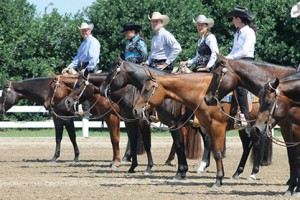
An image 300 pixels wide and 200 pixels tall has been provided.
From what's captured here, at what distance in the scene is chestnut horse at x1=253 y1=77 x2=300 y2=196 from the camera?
1301 centimetres

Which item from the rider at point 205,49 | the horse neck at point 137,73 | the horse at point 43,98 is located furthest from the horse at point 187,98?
Result: the horse at point 43,98

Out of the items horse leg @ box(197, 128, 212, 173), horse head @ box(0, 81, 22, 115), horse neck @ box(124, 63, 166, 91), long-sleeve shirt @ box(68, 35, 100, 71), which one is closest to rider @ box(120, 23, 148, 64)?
long-sleeve shirt @ box(68, 35, 100, 71)

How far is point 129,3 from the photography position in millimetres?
34375

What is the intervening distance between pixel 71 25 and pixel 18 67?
2675 millimetres

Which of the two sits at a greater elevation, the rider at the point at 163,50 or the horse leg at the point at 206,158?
the rider at the point at 163,50

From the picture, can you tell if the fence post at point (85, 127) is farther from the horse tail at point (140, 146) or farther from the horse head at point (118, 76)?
the horse head at point (118, 76)

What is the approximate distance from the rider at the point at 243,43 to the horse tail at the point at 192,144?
328 cm

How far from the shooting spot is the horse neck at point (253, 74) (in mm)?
14461

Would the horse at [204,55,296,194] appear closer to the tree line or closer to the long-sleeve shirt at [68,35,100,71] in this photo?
the long-sleeve shirt at [68,35,100,71]

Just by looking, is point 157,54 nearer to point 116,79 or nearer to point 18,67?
point 116,79

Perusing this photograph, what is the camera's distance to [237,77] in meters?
14.6

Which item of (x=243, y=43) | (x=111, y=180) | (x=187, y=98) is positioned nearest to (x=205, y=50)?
(x=243, y=43)

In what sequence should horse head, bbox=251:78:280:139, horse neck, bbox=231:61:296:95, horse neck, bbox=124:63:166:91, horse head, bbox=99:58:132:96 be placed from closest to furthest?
horse head, bbox=251:78:280:139
horse neck, bbox=231:61:296:95
horse neck, bbox=124:63:166:91
horse head, bbox=99:58:132:96

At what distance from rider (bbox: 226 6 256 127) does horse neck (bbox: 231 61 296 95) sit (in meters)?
1.30
